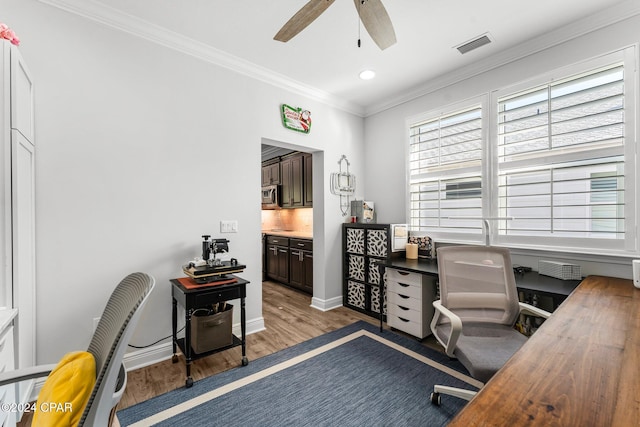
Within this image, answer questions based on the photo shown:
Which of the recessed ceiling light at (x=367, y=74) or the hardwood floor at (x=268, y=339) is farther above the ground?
the recessed ceiling light at (x=367, y=74)

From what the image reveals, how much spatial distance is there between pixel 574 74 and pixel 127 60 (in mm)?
3726

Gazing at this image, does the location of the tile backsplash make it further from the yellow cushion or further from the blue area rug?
the yellow cushion

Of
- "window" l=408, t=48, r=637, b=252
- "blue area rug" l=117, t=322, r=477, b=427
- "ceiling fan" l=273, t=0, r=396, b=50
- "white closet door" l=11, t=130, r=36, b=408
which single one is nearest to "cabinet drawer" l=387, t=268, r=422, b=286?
"blue area rug" l=117, t=322, r=477, b=427

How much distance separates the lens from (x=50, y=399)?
0.85 meters

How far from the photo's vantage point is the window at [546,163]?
2.20 metres

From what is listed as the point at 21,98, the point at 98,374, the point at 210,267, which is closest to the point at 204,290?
the point at 210,267

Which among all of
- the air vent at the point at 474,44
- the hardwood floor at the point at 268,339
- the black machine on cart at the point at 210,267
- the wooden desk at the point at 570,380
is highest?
the air vent at the point at 474,44

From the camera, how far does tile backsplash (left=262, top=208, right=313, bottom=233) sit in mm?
5324

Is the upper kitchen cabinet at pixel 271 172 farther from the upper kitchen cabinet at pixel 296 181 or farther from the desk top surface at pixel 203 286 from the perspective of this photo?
the desk top surface at pixel 203 286

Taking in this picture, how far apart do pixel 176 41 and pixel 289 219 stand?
3.74 metres

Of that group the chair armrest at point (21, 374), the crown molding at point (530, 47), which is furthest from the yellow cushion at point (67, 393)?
the crown molding at point (530, 47)

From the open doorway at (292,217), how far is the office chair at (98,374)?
2801 millimetres

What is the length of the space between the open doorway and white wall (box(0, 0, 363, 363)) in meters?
1.13

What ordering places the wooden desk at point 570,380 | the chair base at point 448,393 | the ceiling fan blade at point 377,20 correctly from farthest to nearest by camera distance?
the chair base at point 448,393, the ceiling fan blade at point 377,20, the wooden desk at point 570,380
